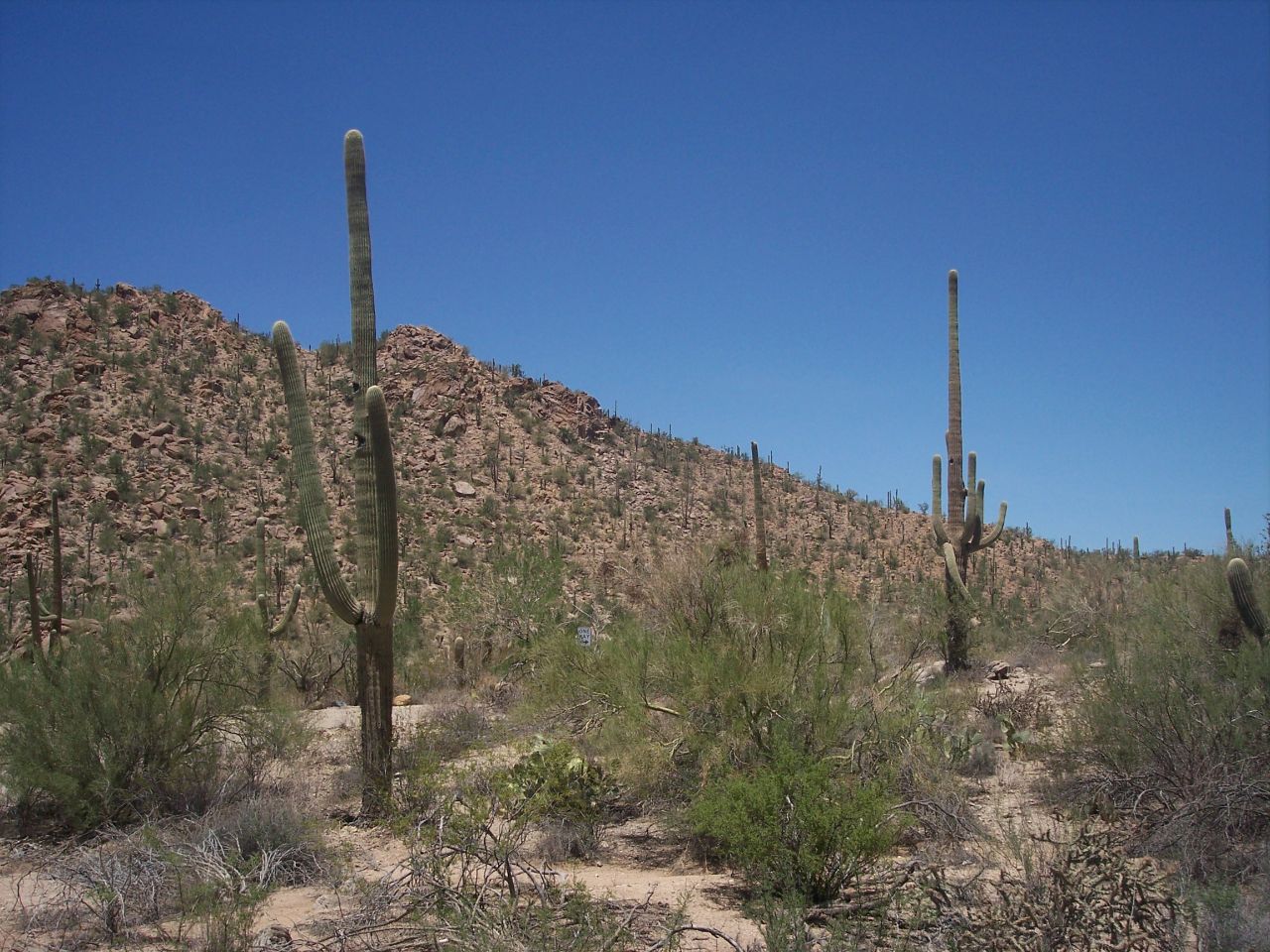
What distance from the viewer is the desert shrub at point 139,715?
364 inches

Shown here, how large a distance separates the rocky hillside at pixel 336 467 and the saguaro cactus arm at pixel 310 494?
14.2m

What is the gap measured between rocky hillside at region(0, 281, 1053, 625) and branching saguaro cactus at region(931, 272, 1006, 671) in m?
7.52

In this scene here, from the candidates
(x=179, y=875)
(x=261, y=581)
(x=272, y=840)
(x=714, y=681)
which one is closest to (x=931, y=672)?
(x=714, y=681)

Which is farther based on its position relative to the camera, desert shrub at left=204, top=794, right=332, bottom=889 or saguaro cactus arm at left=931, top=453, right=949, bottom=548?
saguaro cactus arm at left=931, top=453, right=949, bottom=548

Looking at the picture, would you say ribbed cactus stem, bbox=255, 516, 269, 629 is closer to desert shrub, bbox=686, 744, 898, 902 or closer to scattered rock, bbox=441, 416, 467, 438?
desert shrub, bbox=686, 744, 898, 902

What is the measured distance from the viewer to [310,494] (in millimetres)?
10023

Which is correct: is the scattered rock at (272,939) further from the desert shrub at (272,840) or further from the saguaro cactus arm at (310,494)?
the saguaro cactus arm at (310,494)

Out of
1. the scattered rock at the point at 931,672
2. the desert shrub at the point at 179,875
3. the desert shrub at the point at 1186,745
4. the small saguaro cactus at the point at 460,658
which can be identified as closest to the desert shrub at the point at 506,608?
the small saguaro cactus at the point at 460,658

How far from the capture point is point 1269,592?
460 inches

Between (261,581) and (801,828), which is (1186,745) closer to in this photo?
(801,828)

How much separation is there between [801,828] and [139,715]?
6648 millimetres

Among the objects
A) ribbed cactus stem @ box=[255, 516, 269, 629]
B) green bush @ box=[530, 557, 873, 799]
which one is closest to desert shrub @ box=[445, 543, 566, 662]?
ribbed cactus stem @ box=[255, 516, 269, 629]

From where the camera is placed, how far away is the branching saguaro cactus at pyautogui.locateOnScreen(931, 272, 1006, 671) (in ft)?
55.8

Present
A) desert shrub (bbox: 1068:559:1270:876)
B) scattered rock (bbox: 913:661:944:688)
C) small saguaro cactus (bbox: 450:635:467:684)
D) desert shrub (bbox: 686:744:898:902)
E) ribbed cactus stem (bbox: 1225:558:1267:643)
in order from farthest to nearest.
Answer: small saguaro cactus (bbox: 450:635:467:684)
scattered rock (bbox: 913:661:944:688)
ribbed cactus stem (bbox: 1225:558:1267:643)
desert shrub (bbox: 1068:559:1270:876)
desert shrub (bbox: 686:744:898:902)
